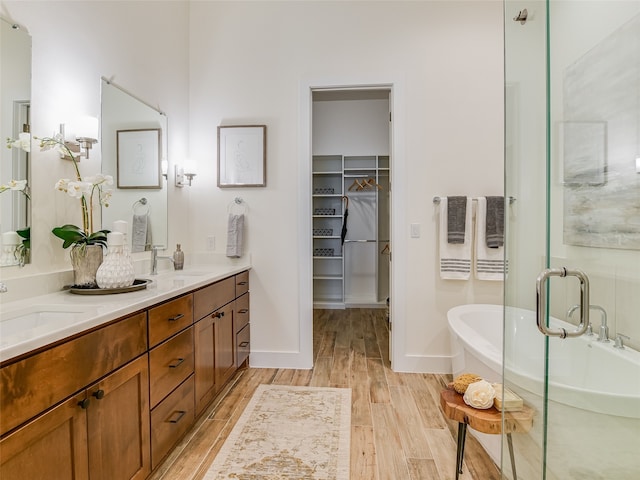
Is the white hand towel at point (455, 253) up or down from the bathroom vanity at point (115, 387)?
up

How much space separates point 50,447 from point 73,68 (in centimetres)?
176

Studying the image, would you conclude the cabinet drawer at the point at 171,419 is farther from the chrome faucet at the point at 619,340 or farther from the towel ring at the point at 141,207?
the chrome faucet at the point at 619,340

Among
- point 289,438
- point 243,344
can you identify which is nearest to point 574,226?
point 289,438

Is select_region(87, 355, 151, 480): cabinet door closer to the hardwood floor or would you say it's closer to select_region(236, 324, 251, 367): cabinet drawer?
the hardwood floor

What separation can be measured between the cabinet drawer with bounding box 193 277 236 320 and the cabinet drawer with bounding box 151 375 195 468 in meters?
0.36

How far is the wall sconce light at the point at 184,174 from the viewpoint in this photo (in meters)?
2.83

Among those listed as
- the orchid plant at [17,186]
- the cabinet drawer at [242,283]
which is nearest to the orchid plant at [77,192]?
the orchid plant at [17,186]

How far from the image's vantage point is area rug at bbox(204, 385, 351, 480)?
1.66 metres

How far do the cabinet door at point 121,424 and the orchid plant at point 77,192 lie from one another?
0.69 m

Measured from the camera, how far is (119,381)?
51.5 inches

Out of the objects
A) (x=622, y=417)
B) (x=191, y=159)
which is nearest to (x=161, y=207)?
(x=191, y=159)

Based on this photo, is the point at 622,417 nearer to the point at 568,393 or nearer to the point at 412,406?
the point at 568,393

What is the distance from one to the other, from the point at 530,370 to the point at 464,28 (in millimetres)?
2770

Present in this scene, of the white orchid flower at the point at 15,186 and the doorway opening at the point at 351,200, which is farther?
the doorway opening at the point at 351,200
